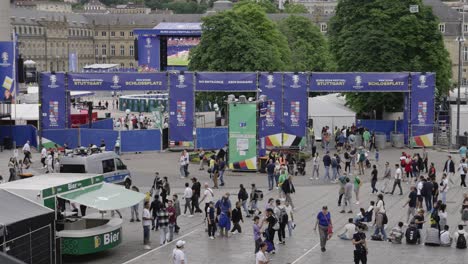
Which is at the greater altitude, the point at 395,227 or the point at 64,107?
the point at 64,107

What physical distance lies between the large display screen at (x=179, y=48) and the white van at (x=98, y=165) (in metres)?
58.0

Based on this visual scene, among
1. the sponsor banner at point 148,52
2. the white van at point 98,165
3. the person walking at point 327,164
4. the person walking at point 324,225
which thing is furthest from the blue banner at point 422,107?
the sponsor banner at point 148,52

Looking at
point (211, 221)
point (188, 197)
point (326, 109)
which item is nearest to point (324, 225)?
point (211, 221)

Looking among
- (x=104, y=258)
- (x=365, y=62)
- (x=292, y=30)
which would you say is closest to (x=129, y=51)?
(x=292, y=30)

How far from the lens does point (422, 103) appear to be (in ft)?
169

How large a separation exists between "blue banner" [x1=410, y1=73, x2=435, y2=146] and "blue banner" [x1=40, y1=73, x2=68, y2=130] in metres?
18.6

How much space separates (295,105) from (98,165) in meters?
18.3

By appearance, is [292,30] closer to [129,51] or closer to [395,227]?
[395,227]

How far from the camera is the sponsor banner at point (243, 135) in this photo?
138 feet

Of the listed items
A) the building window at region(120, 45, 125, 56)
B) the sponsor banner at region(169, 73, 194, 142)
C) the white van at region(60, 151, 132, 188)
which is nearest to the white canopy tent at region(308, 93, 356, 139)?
the sponsor banner at region(169, 73, 194, 142)

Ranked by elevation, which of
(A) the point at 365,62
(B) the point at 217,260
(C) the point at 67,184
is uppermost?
(A) the point at 365,62

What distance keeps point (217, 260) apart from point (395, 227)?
19.6 ft

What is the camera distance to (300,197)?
120 feet

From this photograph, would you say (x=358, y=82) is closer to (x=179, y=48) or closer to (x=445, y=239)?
(x=445, y=239)
